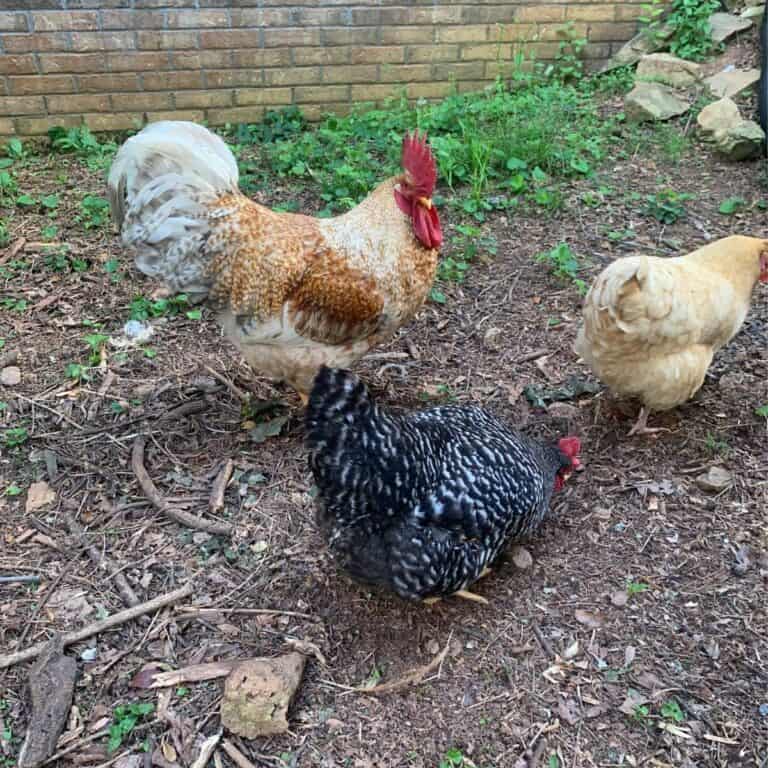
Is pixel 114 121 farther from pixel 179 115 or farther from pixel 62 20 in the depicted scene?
pixel 62 20

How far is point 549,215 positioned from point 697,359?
241 centimetres

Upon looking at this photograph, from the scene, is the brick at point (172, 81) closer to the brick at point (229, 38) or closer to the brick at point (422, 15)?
the brick at point (229, 38)

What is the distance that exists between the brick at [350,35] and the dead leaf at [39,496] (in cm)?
523

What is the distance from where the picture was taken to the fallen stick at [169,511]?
10.0 ft

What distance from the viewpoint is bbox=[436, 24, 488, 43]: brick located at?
671 centimetres

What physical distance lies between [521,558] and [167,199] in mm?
2427

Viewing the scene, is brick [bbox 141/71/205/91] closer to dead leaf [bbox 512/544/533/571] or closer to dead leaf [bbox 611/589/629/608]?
dead leaf [bbox 512/544/533/571]

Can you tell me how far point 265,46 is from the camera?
6.39 m

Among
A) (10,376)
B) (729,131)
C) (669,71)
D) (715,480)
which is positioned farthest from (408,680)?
(669,71)

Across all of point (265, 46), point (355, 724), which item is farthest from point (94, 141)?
point (355, 724)

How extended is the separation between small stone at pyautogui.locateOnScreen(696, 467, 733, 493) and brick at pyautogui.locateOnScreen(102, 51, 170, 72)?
5.97 m

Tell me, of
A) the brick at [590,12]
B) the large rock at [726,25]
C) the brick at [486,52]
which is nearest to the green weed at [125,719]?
the brick at [486,52]

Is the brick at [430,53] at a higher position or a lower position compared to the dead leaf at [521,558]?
higher

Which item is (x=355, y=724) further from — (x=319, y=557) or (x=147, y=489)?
(x=147, y=489)
